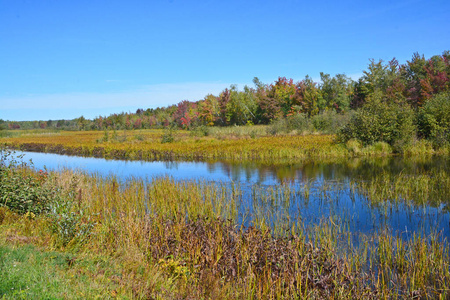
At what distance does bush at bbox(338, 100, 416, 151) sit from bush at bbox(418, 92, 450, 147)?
90 centimetres

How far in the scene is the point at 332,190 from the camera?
13.7 metres

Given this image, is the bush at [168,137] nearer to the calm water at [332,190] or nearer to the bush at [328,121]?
the calm water at [332,190]

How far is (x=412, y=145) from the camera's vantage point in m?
24.5

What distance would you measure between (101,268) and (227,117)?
53.7 meters

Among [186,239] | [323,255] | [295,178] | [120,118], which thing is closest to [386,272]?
[323,255]

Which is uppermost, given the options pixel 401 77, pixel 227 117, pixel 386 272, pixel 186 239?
pixel 401 77

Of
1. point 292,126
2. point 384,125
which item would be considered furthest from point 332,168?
point 292,126

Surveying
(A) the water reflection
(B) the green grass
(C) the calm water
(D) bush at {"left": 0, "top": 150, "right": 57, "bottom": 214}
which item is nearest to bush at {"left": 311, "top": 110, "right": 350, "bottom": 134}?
(A) the water reflection

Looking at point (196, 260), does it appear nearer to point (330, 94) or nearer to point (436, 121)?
point (436, 121)

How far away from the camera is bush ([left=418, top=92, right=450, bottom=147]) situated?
954 inches

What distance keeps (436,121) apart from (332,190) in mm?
15715

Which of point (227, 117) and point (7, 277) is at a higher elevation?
point (227, 117)

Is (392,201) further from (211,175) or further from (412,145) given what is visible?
(412,145)

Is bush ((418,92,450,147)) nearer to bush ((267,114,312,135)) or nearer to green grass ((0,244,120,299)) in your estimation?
bush ((267,114,312,135))
